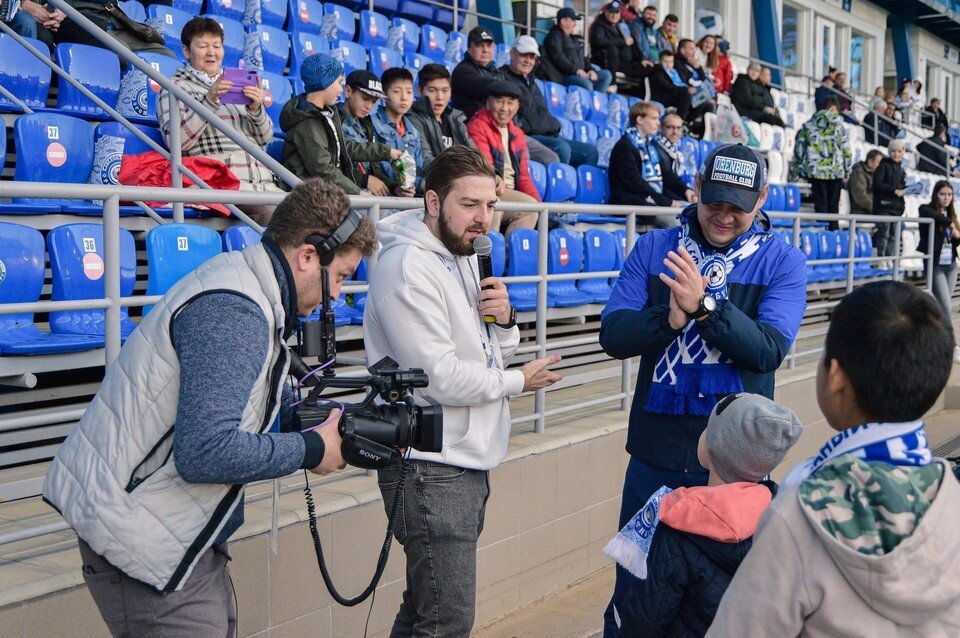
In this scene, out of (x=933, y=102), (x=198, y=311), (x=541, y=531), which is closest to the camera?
(x=198, y=311)

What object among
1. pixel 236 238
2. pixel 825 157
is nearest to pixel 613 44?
pixel 825 157

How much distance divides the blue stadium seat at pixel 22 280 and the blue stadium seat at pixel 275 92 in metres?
3.73

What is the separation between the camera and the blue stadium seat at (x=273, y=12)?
10.3m

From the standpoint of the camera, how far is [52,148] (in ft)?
18.6

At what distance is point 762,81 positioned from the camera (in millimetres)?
16656

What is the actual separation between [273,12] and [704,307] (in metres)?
8.48

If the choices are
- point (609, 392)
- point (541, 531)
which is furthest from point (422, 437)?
point (609, 392)

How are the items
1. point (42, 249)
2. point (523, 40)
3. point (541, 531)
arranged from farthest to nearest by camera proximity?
point (523, 40)
point (541, 531)
point (42, 249)

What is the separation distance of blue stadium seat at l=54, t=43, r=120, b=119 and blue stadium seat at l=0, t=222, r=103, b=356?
2450mm

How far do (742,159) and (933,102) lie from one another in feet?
79.2

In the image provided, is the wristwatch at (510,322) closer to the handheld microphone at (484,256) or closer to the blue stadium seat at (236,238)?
the handheld microphone at (484,256)

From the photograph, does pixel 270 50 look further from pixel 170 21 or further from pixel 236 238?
pixel 236 238

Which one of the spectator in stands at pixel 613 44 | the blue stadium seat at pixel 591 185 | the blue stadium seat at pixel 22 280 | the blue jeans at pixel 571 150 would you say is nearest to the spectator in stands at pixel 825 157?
the spectator in stands at pixel 613 44

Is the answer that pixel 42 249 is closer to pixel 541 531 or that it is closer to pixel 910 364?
pixel 541 531
